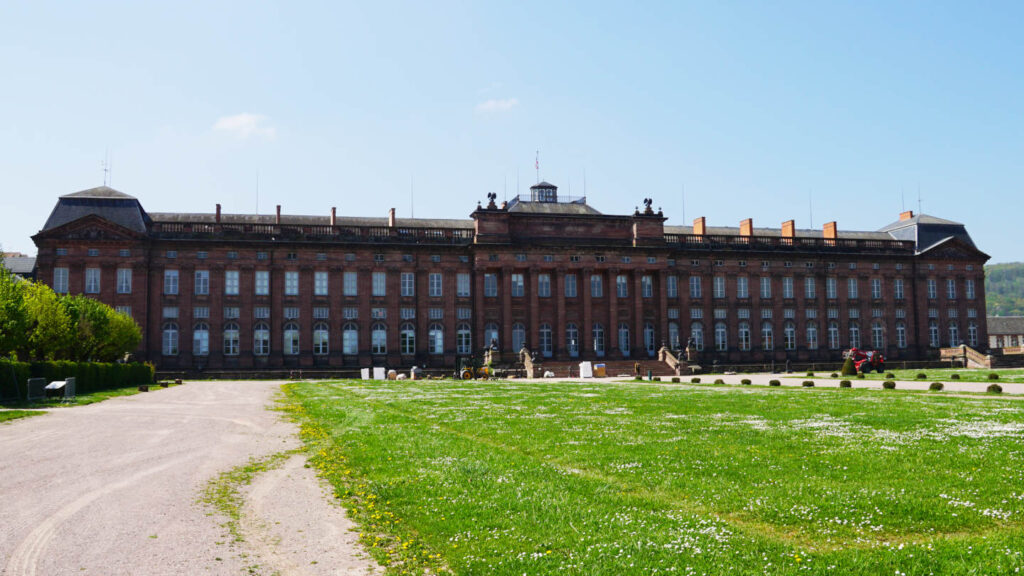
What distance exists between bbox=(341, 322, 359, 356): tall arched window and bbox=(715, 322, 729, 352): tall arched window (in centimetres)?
3515

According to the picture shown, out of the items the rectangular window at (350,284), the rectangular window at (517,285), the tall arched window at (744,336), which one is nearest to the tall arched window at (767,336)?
the tall arched window at (744,336)

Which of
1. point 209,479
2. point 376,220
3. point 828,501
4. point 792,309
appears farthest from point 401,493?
point 792,309

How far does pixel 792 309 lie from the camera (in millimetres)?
77875

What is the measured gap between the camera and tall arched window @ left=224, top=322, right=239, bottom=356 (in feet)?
220

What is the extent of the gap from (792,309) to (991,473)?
69.7 m

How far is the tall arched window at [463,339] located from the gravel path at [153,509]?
4996 cm

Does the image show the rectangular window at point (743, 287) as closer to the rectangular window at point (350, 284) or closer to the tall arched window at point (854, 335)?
the tall arched window at point (854, 335)

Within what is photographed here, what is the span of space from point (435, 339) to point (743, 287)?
104 feet

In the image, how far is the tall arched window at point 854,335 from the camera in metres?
78.4

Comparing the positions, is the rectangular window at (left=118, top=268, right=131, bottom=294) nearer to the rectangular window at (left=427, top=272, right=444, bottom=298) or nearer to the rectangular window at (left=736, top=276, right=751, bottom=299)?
the rectangular window at (left=427, top=272, right=444, bottom=298)

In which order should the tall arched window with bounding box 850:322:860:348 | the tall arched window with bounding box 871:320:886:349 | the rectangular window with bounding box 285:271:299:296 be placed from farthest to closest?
the tall arched window with bounding box 871:320:886:349, the tall arched window with bounding box 850:322:860:348, the rectangular window with bounding box 285:271:299:296

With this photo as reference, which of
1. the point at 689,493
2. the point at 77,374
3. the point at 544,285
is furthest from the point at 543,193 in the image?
the point at 689,493

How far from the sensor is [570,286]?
2879 inches

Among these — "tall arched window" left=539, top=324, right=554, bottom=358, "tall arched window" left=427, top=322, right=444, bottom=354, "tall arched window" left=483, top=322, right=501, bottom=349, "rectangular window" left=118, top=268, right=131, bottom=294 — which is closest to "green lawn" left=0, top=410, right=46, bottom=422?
"rectangular window" left=118, top=268, right=131, bottom=294
